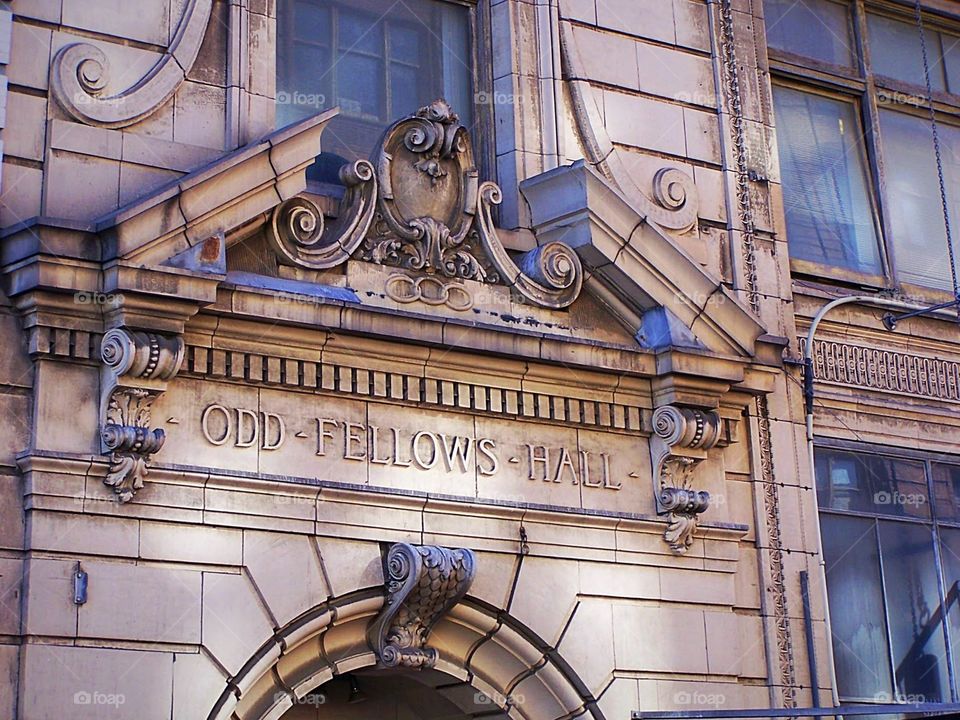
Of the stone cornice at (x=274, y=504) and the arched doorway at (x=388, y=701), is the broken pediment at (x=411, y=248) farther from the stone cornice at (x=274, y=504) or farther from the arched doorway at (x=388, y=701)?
the arched doorway at (x=388, y=701)

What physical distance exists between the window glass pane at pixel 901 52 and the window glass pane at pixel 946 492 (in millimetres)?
3974

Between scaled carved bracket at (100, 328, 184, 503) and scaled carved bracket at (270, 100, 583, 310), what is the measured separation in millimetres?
1386

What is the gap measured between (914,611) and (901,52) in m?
5.60

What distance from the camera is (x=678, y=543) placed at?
1305 cm

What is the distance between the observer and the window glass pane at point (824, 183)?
1548cm

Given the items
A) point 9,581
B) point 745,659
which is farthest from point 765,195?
point 9,581

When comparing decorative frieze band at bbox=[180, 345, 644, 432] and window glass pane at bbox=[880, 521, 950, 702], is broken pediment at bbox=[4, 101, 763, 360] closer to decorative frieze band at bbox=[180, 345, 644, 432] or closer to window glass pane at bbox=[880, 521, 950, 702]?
decorative frieze band at bbox=[180, 345, 644, 432]

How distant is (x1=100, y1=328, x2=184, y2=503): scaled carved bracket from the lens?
10.7 metres

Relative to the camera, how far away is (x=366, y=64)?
13500 mm

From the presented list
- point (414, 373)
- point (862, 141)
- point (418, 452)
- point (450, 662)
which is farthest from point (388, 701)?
point (862, 141)

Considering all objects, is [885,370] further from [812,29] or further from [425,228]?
[425,228]

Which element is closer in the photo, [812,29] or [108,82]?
[108,82]

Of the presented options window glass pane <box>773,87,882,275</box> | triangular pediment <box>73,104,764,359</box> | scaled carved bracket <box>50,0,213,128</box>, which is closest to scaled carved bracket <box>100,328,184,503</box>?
triangular pediment <box>73,104,764,359</box>

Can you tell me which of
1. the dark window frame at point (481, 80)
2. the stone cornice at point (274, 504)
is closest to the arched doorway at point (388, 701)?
the stone cornice at point (274, 504)
